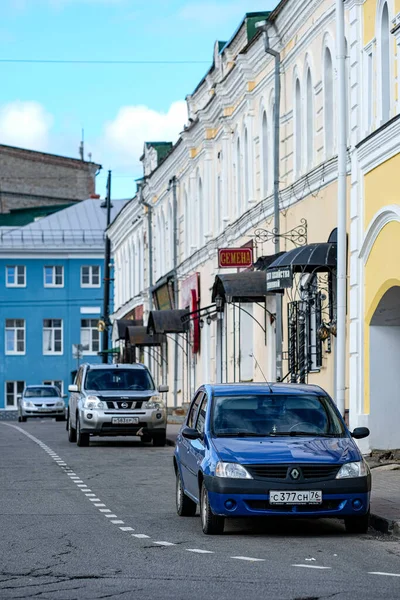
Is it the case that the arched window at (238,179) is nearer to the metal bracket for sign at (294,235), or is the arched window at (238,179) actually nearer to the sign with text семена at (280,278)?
the metal bracket for sign at (294,235)

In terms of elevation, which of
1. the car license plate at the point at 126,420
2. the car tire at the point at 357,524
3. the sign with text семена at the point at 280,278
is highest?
the sign with text семена at the point at 280,278

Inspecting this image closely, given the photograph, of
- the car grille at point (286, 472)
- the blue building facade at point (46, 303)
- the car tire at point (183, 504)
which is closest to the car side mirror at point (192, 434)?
the car tire at point (183, 504)

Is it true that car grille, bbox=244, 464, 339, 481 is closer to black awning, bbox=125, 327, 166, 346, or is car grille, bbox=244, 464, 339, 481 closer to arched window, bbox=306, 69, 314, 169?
arched window, bbox=306, 69, 314, 169

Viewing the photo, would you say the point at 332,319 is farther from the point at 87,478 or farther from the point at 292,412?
the point at 292,412

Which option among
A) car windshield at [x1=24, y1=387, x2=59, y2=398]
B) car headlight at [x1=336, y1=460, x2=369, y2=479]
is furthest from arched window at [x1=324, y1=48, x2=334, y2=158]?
car windshield at [x1=24, y1=387, x2=59, y2=398]

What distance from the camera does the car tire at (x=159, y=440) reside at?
28.8 m

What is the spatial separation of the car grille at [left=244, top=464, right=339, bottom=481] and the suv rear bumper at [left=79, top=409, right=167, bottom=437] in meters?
16.0

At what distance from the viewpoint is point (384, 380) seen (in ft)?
70.6

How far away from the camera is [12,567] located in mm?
10430

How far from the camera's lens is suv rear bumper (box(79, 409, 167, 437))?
28078 millimetres

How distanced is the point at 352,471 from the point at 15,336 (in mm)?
66576

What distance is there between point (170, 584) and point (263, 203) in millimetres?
21672

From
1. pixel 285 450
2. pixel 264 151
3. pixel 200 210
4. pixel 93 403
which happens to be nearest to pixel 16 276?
pixel 200 210

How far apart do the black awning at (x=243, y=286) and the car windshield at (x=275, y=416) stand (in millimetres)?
14879
